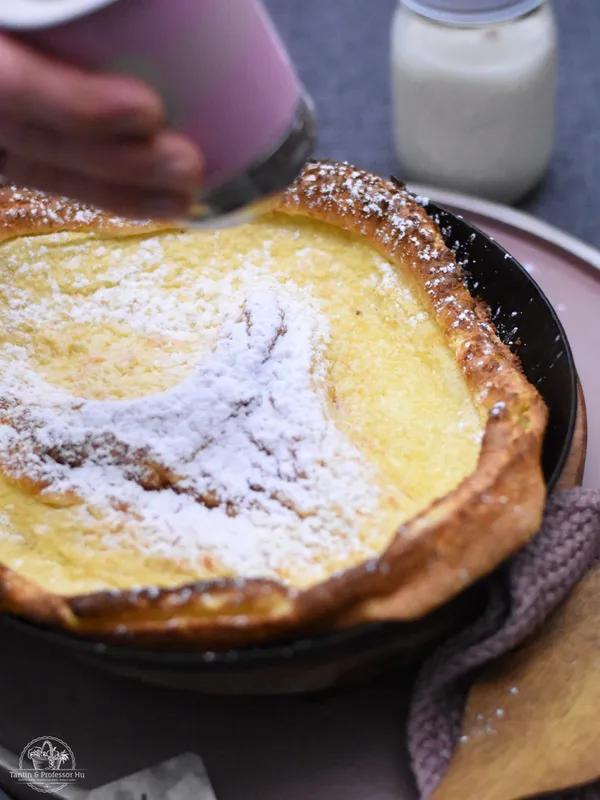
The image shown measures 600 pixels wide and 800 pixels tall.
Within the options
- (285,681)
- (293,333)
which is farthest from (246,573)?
(293,333)

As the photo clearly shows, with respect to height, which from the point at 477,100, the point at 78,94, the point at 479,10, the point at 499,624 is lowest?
the point at 499,624

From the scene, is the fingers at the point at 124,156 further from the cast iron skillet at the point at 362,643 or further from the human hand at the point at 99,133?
the cast iron skillet at the point at 362,643

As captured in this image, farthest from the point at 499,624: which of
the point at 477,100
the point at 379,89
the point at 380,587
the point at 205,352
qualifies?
the point at 379,89

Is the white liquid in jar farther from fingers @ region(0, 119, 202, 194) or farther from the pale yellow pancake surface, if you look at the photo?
fingers @ region(0, 119, 202, 194)

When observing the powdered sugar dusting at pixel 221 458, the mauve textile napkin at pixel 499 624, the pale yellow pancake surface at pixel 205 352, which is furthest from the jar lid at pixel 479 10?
the mauve textile napkin at pixel 499 624

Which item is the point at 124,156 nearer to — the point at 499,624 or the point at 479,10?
the point at 499,624

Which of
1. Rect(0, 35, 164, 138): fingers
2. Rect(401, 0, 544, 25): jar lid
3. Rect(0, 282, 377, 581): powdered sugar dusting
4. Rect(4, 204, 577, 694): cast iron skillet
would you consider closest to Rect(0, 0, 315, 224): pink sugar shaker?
Rect(0, 35, 164, 138): fingers

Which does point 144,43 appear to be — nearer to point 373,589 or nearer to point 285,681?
point 373,589
